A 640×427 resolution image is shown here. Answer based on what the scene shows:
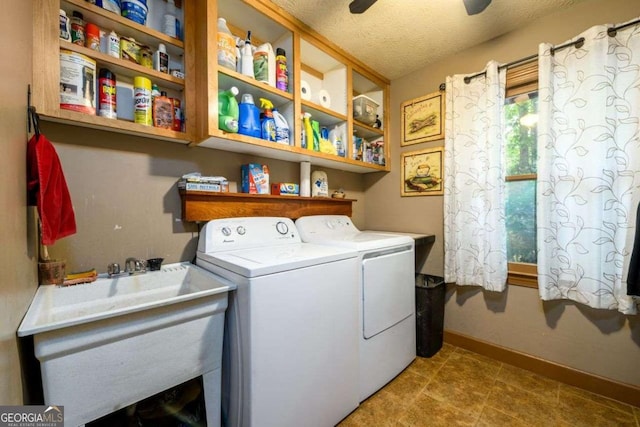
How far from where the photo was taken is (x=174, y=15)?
1391mm

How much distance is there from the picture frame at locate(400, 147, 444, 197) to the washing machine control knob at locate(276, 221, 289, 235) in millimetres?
1281

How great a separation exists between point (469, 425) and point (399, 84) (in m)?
2.63

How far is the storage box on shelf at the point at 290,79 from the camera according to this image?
130cm

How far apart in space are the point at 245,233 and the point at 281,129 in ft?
2.33

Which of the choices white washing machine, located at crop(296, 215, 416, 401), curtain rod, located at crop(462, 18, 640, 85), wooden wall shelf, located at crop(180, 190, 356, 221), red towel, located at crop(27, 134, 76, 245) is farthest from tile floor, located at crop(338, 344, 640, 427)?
curtain rod, located at crop(462, 18, 640, 85)

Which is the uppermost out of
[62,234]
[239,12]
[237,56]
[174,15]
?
[239,12]

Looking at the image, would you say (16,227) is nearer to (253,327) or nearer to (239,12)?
(253,327)

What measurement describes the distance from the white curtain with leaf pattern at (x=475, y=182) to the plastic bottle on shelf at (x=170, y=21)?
1969 millimetres

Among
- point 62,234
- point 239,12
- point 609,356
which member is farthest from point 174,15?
point 609,356

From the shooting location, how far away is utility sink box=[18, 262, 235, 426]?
30.2 inches

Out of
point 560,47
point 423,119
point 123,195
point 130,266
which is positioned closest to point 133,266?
point 130,266

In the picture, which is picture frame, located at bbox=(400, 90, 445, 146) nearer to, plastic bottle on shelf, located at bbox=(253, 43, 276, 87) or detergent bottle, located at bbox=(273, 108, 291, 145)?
detergent bottle, located at bbox=(273, 108, 291, 145)

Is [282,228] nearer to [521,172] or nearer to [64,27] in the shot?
[64,27]

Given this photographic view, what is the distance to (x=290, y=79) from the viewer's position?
165 centimetres
